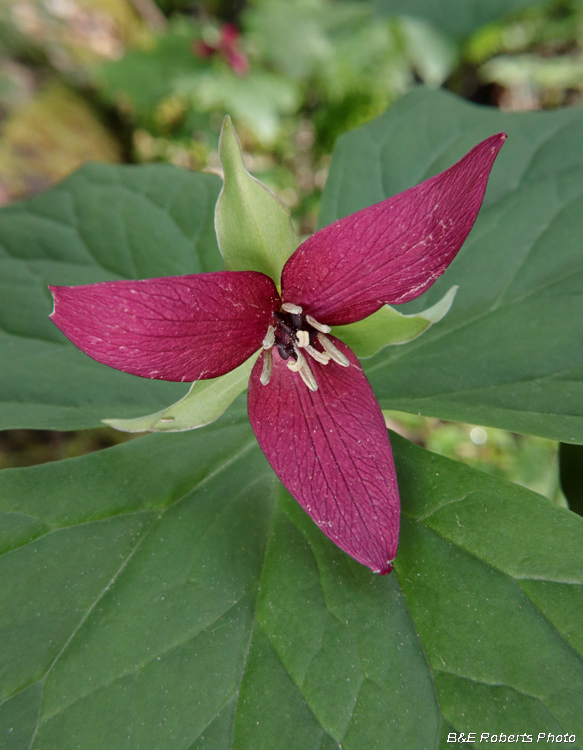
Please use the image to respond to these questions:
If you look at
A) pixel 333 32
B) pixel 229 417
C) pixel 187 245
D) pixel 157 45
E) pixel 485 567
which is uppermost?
pixel 157 45

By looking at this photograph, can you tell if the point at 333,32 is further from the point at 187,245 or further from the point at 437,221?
the point at 437,221

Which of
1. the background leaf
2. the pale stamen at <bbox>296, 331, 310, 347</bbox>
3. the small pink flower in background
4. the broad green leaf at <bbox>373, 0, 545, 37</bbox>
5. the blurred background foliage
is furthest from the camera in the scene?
the small pink flower in background

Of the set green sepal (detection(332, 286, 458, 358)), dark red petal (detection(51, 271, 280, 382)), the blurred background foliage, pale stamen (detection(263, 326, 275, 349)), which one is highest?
the blurred background foliage

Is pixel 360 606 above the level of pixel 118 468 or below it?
below

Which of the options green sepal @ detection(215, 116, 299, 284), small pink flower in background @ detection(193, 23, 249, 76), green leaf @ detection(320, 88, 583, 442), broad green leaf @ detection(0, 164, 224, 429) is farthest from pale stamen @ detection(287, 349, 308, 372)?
small pink flower in background @ detection(193, 23, 249, 76)

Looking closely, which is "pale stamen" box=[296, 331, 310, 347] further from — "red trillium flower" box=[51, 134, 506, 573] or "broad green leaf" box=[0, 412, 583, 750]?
"broad green leaf" box=[0, 412, 583, 750]

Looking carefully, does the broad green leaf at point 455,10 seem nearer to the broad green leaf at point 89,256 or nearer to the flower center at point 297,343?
the broad green leaf at point 89,256

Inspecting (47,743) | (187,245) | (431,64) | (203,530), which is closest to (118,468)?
(203,530)
